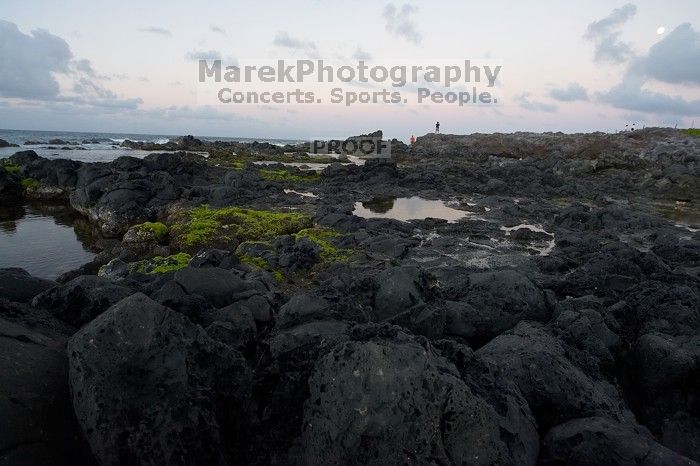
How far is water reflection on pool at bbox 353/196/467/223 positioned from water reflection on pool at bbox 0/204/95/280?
47.6 ft

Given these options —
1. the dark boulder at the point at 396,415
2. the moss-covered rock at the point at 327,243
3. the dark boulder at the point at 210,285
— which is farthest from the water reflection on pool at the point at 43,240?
the dark boulder at the point at 396,415

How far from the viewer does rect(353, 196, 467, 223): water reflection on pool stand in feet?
83.1

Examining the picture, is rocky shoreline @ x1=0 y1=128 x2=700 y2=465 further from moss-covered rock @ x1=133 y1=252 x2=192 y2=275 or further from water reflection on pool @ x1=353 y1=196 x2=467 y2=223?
water reflection on pool @ x1=353 y1=196 x2=467 y2=223

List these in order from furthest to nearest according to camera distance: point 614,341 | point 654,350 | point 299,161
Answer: point 299,161 → point 614,341 → point 654,350

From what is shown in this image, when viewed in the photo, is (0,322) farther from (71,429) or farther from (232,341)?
(232,341)

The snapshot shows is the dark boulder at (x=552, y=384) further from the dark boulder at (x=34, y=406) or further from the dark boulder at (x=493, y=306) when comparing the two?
the dark boulder at (x=34, y=406)

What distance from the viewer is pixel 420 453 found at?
148 inches

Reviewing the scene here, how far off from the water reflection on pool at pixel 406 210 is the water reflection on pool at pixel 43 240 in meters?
14.5

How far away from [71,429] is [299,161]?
61888 mm

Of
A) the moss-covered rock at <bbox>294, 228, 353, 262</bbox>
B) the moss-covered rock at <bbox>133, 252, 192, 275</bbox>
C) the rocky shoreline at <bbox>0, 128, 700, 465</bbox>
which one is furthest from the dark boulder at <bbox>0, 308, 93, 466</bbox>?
the moss-covered rock at <bbox>294, 228, 353, 262</bbox>

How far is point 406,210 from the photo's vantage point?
90.3 feet

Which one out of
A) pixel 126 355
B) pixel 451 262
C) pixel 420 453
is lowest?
pixel 451 262

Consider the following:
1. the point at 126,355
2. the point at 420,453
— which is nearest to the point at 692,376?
the point at 420,453

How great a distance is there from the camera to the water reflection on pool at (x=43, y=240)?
1592 cm
